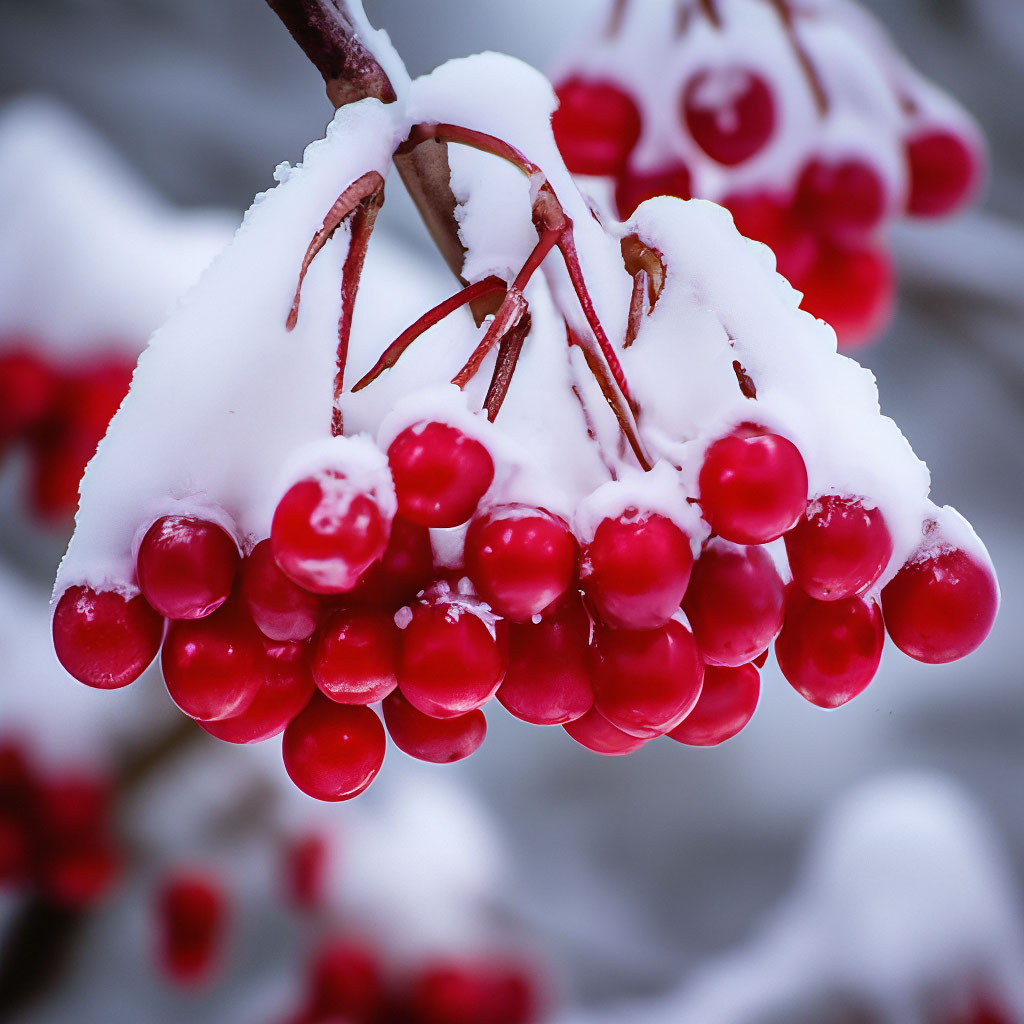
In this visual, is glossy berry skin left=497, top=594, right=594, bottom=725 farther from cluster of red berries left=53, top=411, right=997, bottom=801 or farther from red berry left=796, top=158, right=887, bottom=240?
red berry left=796, top=158, right=887, bottom=240

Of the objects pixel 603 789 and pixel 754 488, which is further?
pixel 603 789

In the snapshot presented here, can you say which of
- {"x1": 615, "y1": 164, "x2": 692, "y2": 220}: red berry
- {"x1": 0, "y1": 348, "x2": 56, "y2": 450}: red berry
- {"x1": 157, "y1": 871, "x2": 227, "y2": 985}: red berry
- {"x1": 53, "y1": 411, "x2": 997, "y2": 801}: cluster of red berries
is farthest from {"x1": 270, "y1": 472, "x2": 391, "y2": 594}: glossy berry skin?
{"x1": 157, "y1": 871, "x2": 227, "y2": 985}: red berry

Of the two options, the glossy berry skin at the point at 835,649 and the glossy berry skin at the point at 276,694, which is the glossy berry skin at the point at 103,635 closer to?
the glossy berry skin at the point at 276,694

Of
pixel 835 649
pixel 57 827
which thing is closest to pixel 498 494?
pixel 835 649

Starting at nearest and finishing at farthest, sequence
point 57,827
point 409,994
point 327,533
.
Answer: point 327,533 → point 57,827 → point 409,994

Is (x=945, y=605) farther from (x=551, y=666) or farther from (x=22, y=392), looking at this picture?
(x=22, y=392)

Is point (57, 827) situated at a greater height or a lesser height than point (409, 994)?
greater

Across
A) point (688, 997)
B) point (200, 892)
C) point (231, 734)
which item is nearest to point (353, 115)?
point (231, 734)
